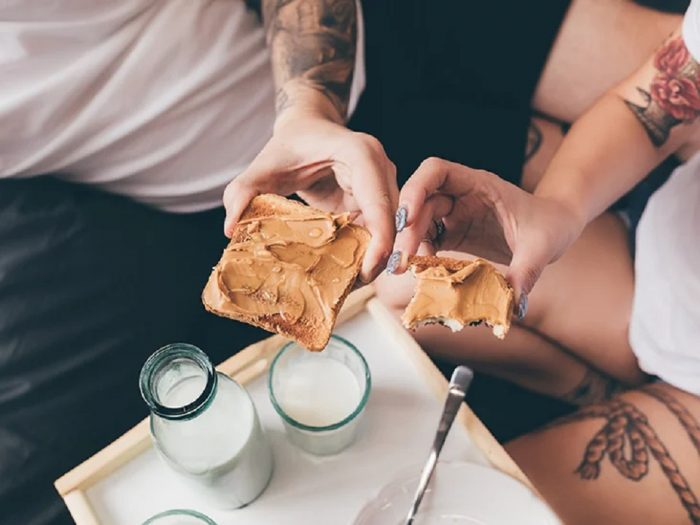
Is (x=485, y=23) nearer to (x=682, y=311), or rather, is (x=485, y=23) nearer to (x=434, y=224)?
(x=434, y=224)

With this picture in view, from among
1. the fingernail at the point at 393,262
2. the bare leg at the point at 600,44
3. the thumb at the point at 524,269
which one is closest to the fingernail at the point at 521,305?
the thumb at the point at 524,269

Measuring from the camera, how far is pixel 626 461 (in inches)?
35.4

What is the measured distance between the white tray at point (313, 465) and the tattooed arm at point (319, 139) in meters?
0.19

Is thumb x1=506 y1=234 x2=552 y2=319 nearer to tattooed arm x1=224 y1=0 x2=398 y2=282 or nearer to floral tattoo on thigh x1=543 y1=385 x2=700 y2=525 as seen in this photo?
tattooed arm x1=224 y1=0 x2=398 y2=282

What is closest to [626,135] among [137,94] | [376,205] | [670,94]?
[670,94]

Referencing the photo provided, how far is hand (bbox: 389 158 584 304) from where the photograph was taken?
0.68 meters

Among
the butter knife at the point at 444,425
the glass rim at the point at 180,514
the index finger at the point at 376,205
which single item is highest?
the index finger at the point at 376,205

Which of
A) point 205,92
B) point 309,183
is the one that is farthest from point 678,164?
point 205,92

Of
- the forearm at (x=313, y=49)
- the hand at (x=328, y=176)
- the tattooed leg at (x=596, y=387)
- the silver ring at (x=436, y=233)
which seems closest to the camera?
the hand at (x=328, y=176)

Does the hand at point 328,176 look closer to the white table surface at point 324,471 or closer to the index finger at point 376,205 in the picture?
the index finger at point 376,205

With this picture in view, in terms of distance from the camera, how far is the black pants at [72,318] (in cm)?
87

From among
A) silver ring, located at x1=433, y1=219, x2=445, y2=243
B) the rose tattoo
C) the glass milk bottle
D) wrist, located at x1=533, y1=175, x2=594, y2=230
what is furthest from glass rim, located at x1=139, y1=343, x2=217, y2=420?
→ the rose tattoo

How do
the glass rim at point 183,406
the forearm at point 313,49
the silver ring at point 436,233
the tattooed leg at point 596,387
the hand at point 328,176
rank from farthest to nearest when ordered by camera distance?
the tattooed leg at point 596,387, the forearm at point 313,49, the silver ring at point 436,233, the hand at point 328,176, the glass rim at point 183,406

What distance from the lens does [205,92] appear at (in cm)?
94
